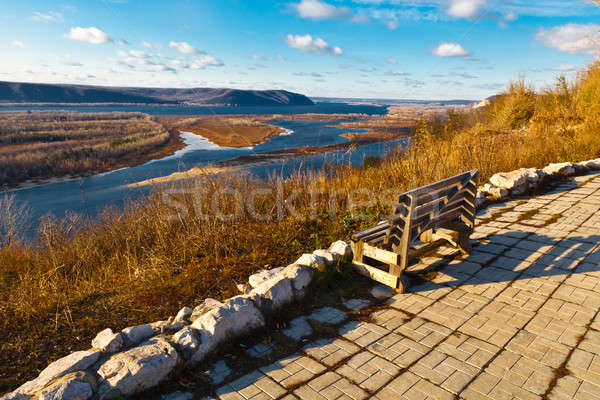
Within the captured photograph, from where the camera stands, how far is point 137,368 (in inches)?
83.0

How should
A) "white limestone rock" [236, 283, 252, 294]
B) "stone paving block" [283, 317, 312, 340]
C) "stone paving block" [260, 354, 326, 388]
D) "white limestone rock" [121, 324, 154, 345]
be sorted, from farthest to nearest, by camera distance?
"white limestone rock" [236, 283, 252, 294] < "stone paving block" [283, 317, 312, 340] < "white limestone rock" [121, 324, 154, 345] < "stone paving block" [260, 354, 326, 388]

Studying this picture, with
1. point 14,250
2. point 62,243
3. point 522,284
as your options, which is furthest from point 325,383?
point 14,250

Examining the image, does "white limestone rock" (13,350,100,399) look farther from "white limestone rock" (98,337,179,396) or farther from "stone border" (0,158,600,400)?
"white limestone rock" (98,337,179,396)

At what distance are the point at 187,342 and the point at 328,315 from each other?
3.87 ft

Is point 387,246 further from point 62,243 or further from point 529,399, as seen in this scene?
point 62,243

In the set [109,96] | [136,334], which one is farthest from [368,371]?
[109,96]

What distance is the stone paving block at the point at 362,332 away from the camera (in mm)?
2621

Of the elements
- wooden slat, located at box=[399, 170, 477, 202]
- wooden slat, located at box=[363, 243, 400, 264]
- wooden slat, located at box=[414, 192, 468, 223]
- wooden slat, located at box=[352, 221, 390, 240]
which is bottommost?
wooden slat, located at box=[363, 243, 400, 264]

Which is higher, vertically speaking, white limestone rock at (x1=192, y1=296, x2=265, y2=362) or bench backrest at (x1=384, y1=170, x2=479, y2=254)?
bench backrest at (x1=384, y1=170, x2=479, y2=254)

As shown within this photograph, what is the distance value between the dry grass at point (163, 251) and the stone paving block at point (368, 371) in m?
1.49

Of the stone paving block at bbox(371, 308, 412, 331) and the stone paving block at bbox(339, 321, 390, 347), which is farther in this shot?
the stone paving block at bbox(371, 308, 412, 331)

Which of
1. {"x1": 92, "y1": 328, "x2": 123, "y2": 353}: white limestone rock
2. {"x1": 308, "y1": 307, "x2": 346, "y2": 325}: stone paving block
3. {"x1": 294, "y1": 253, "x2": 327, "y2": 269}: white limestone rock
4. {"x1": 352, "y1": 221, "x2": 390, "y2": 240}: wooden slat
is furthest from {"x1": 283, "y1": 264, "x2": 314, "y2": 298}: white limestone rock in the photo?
{"x1": 92, "y1": 328, "x2": 123, "y2": 353}: white limestone rock

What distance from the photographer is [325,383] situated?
219 cm

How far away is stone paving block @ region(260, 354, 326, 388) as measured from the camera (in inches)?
87.3
